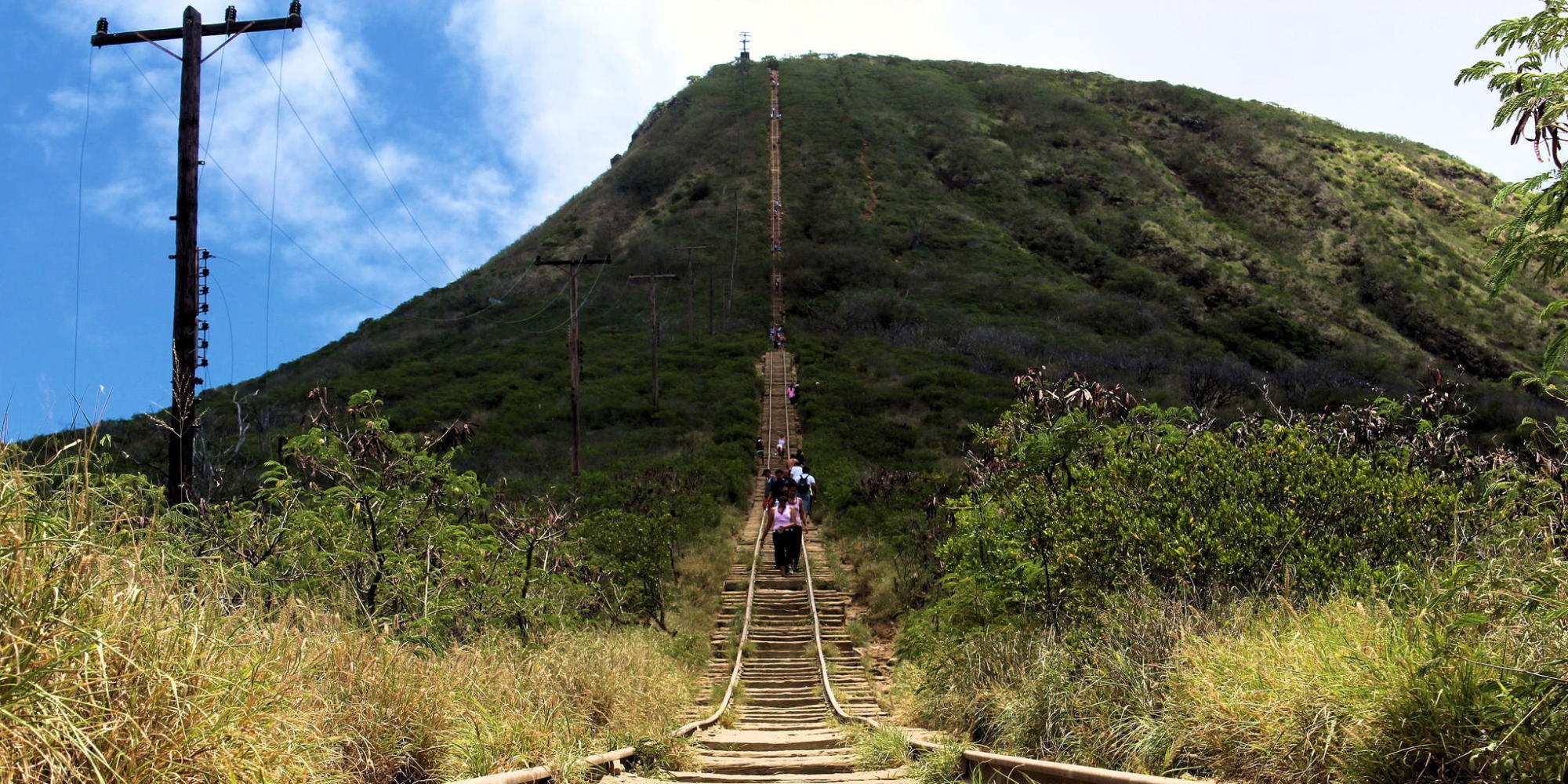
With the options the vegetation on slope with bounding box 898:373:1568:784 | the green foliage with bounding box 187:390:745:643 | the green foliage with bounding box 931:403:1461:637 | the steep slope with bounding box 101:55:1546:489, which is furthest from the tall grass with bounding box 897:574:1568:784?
the steep slope with bounding box 101:55:1546:489

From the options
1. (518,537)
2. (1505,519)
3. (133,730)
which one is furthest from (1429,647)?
(518,537)

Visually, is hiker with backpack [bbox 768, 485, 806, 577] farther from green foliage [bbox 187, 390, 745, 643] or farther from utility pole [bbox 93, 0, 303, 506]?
utility pole [bbox 93, 0, 303, 506]

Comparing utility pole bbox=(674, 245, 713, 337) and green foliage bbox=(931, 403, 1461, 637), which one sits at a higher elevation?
utility pole bbox=(674, 245, 713, 337)

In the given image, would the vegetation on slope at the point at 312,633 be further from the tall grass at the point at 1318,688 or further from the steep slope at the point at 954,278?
the steep slope at the point at 954,278

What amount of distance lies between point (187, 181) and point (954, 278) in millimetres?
60657

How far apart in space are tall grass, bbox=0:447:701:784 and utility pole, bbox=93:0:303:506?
5316 millimetres

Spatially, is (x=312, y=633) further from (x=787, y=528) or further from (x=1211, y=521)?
(x=787, y=528)

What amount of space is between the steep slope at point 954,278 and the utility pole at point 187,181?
21616mm

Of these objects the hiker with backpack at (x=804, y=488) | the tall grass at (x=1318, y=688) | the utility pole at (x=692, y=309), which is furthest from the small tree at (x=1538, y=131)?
the utility pole at (x=692, y=309)

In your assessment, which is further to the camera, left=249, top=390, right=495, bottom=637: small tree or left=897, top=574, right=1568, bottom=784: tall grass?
left=249, top=390, right=495, bottom=637: small tree

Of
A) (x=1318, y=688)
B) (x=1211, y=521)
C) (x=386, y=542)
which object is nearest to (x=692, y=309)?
(x=386, y=542)

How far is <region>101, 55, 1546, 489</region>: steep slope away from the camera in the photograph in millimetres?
46312

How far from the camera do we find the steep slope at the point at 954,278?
46.3m

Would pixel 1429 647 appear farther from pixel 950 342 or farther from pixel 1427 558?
pixel 950 342
